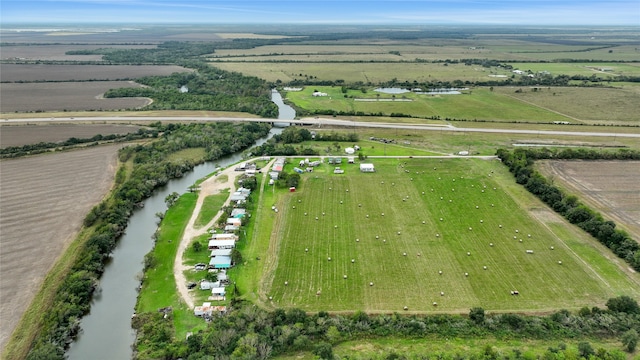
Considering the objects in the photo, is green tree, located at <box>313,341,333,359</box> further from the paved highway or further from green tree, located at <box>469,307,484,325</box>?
the paved highway

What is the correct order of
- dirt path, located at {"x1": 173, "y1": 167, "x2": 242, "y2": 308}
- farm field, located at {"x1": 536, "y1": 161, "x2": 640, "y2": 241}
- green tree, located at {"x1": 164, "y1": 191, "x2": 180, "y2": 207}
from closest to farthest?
dirt path, located at {"x1": 173, "y1": 167, "x2": 242, "y2": 308} → farm field, located at {"x1": 536, "y1": 161, "x2": 640, "y2": 241} → green tree, located at {"x1": 164, "y1": 191, "x2": 180, "y2": 207}

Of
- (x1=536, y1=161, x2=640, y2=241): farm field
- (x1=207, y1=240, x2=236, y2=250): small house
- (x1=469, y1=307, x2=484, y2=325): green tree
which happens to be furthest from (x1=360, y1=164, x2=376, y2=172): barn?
(x1=469, y1=307, x2=484, y2=325): green tree

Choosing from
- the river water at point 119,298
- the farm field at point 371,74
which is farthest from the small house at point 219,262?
the farm field at point 371,74

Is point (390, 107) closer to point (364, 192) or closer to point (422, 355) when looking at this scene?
point (364, 192)


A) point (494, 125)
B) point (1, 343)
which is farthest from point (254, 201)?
point (494, 125)

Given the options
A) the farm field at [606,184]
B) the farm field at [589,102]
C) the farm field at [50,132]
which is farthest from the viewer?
the farm field at [589,102]

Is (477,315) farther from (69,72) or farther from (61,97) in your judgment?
(69,72)

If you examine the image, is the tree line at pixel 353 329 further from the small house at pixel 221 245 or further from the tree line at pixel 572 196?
the tree line at pixel 572 196
